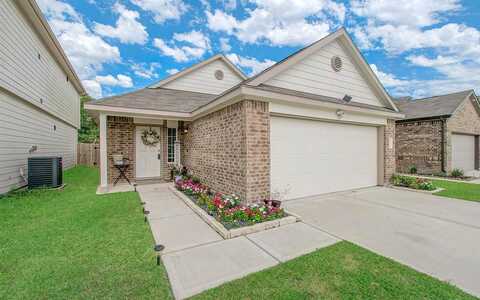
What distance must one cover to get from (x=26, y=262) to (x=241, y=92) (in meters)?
4.29

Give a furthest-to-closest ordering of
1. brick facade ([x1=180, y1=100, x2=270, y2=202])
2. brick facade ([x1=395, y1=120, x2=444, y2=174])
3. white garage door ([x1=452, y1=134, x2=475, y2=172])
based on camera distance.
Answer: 1. white garage door ([x1=452, y1=134, x2=475, y2=172])
2. brick facade ([x1=395, y1=120, x2=444, y2=174])
3. brick facade ([x1=180, y1=100, x2=270, y2=202])

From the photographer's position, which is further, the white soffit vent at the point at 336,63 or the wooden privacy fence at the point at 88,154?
the wooden privacy fence at the point at 88,154

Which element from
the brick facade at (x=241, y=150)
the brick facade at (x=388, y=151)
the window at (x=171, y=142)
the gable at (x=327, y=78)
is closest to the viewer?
the brick facade at (x=241, y=150)

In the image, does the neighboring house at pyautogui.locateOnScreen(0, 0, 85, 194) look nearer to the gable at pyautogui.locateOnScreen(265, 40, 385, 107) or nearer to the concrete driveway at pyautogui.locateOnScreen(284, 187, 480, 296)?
the gable at pyautogui.locateOnScreen(265, 40, 385, 107)

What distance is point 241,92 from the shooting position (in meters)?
4.38

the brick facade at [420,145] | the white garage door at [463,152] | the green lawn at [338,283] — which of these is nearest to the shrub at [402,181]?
the brick facade at [420,145]

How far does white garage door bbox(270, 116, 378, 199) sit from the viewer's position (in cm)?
539

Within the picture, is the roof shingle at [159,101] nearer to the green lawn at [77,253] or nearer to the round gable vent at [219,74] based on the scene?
the round gable vent at [219,74]

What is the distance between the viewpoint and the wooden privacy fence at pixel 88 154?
15891mm

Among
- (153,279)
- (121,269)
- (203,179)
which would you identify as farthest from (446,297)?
(203,179)

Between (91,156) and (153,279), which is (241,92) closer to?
(153,279)

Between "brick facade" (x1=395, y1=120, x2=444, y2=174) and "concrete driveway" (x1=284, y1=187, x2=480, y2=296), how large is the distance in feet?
22.4

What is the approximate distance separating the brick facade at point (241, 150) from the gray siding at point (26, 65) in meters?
6.63

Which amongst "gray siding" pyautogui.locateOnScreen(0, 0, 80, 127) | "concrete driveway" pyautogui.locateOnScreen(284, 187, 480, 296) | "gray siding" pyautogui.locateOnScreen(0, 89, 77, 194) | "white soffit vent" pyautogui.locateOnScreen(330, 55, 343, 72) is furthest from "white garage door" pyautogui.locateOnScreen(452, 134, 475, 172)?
"gray siding" pyautogui.locateOnScreen(0, 0, 80, 127)
